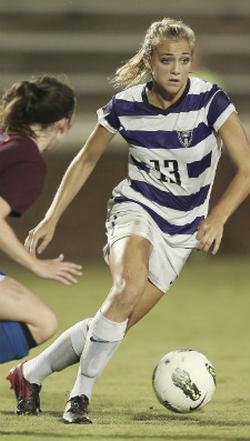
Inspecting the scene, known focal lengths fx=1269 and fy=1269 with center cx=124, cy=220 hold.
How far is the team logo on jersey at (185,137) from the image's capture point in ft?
17.4

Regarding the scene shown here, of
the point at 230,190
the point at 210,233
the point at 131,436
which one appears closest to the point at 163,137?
the point at 230,190

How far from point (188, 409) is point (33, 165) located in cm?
121

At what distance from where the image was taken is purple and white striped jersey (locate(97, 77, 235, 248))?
531 centimetres

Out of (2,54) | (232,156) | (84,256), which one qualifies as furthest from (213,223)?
(2,54)

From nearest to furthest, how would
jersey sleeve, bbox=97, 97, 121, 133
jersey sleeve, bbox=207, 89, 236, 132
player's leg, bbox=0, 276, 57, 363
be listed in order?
1. player's leg, bbox=0, 276, 57, 363
2. jersey sleeve, bbox=207, 89, 236, 132
3. jersey sleeve, bbox=97, 97, 121, 133

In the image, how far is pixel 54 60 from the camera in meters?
16.2

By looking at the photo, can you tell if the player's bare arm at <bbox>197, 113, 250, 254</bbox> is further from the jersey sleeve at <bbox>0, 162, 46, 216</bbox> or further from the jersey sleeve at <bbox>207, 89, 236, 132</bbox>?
the jersey sleeve at <bbox>0, 162, 46, 216</bbox>

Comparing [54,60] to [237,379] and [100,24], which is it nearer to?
[100,24]

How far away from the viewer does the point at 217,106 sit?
5234 millimetres

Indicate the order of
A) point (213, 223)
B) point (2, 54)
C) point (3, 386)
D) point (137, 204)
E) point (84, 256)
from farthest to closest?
point (2, 54) < point (84, 256) < point (3, 386) < point (137, 204) < point (213, 223)

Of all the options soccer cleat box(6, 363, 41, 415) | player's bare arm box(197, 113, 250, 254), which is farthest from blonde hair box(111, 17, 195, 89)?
soccer cleat box(6, 363, 41, 415)

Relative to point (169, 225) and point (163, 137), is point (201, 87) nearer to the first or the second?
point (163, 137)

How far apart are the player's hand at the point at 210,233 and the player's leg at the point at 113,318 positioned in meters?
0.27

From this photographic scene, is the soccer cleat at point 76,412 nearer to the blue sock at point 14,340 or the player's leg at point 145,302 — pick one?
the blue sock at point 14,340
